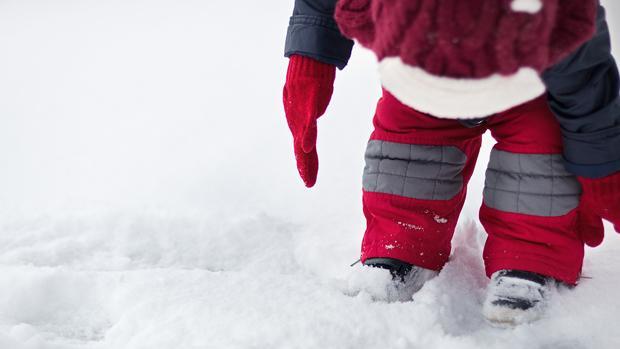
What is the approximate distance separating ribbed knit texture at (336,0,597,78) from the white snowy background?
328 millimetres

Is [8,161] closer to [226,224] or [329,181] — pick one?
[226,224]

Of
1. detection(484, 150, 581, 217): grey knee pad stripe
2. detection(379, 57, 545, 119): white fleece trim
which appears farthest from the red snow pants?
detection(379, 57, 545, 119): white fleece trim

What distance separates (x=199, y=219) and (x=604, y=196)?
633mm

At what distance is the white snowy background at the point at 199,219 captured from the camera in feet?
2.22

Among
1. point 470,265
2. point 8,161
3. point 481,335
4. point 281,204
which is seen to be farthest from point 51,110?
point 481,335

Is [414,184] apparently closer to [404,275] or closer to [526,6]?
[404,275]

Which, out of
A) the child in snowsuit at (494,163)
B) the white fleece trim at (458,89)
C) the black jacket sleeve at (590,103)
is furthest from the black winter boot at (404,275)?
the white fleece trim at (458,89)

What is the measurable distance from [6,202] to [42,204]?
7cm

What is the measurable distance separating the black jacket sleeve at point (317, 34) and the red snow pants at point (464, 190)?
0.11 metres

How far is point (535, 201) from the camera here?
0.81 meters

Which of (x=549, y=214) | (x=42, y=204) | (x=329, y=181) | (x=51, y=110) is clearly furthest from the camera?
(x=51, y=110)

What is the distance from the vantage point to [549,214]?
803 millimetres

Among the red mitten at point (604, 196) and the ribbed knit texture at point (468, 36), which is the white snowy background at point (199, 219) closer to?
the red mitten at point (604, 196)

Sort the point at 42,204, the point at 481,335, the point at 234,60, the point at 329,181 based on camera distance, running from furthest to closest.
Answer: the point at 234,60 < the point at 329,181 < the point at 42,204 < the point at 481,335
